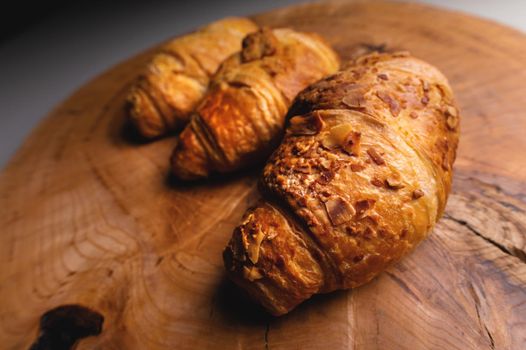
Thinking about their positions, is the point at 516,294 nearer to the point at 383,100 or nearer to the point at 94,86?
the point at 383,100

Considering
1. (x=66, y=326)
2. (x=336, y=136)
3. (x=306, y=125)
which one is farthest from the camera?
(x=66, y=326)

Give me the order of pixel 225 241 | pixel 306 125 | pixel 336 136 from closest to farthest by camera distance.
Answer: pixel 336 136, pixel 306 125, pixel 225 241

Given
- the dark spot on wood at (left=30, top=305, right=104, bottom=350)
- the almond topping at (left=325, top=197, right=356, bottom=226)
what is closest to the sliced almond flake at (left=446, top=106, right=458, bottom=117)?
the almond topping at (left=325, top=197, right=356, bottom=226)

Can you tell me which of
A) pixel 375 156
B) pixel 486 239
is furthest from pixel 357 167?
pixel 486 239

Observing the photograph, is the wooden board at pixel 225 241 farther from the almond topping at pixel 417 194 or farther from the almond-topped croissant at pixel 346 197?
the almond topping at pixel 417 194

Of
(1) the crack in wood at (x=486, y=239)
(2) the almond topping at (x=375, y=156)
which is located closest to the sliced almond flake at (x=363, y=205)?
(2) the almond topping at (x=375, y=156)

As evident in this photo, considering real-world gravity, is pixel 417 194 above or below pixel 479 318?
above

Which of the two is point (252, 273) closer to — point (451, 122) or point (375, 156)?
point (375, 156)

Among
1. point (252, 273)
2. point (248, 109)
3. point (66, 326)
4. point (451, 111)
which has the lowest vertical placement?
point (66, 326)

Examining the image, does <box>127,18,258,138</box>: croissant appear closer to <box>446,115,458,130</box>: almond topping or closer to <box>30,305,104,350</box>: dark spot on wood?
<box>30,305,104,350</box>: dark spot on wood
